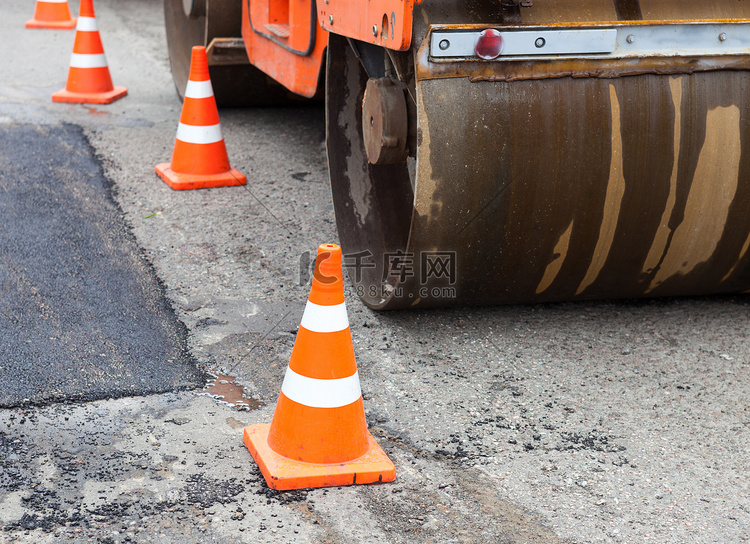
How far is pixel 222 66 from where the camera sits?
550cm

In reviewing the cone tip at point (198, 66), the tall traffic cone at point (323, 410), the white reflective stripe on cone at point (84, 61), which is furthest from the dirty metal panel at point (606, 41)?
the white reflective stripe on cone at point (84, 61)

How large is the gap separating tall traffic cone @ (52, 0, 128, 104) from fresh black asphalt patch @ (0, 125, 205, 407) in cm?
140

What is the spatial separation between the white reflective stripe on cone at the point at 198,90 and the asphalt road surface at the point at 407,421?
74cm

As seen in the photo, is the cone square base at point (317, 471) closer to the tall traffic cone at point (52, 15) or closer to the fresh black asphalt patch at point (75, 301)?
the fresh black asphalt patch at point (75, 301)

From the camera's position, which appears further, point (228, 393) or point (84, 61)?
point (84, 61)

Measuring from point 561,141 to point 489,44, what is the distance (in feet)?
1.26

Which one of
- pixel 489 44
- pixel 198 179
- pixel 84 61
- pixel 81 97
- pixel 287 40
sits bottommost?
pixel 198 179

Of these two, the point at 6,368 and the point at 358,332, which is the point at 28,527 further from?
the point at 358,332

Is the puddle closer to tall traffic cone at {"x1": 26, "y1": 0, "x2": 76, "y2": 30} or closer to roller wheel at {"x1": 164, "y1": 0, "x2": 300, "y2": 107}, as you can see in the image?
roller wheel at {"x1": 164, "y1": 0, "x2": 300, "y2": 107}

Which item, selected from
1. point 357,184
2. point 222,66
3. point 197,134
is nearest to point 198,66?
point 197,134

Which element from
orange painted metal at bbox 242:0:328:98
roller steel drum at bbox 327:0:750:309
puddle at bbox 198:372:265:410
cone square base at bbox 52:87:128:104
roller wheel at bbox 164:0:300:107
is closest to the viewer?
roller steel drum at bbox 327:0:750:309

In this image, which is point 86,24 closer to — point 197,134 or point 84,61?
point 84,61

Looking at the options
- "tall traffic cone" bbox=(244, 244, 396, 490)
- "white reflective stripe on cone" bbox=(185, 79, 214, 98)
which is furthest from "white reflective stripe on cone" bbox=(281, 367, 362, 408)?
"white reflective stripe on cone" bbox=(185, 79, 214, 98)

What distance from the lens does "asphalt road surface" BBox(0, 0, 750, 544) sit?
2.10 m
